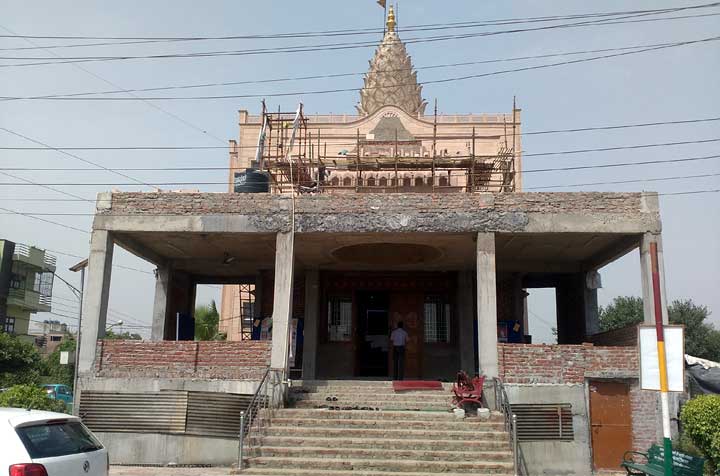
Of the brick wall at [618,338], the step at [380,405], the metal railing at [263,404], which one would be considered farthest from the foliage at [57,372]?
the brick wall at [618,338]

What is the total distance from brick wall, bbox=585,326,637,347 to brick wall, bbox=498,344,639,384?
3.08ft

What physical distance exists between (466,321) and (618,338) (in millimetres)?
4644

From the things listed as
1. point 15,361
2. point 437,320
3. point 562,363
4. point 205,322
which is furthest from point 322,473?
point 15,361

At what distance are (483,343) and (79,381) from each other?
936 cm

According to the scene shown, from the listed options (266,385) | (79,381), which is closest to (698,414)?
(266,385)

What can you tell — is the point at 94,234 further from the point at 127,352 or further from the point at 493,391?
the point at 493,391

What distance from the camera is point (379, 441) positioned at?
12.6 meters

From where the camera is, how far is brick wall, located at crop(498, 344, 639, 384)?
1430 centimetres

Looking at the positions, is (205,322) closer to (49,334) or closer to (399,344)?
(399,344)

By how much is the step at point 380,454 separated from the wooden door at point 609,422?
2.94 meters

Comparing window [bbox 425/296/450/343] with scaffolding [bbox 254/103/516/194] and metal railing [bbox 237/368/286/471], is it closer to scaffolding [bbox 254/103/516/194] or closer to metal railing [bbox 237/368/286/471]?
scaffolding [bbox 254/103/516/194]

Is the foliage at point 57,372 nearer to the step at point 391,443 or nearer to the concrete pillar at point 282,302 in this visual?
the concrete pillar at point 282,302

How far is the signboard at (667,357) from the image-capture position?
323 inches

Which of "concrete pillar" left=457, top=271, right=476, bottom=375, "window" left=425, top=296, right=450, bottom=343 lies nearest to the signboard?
"concrete pillar" left=457, top=271, right=476, bottom=375
